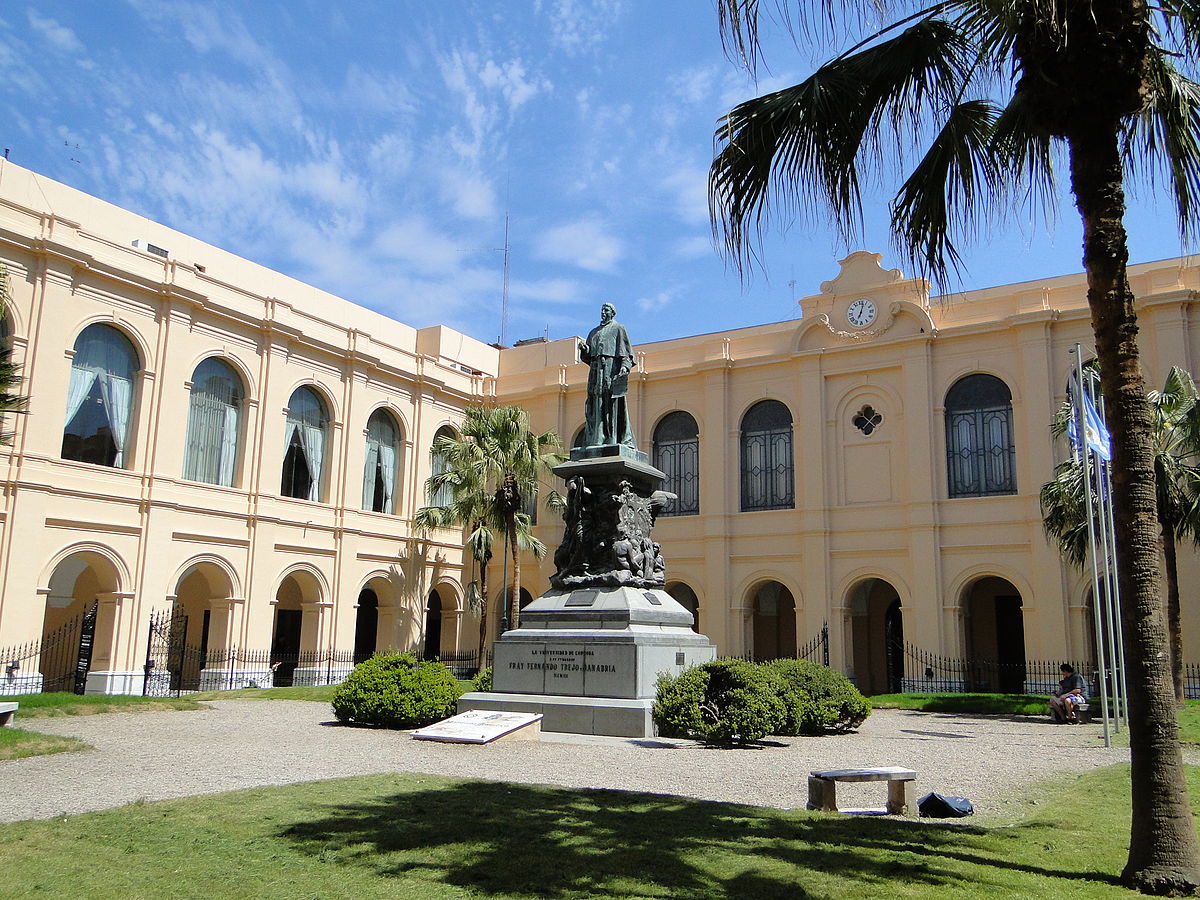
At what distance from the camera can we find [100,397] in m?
23.2

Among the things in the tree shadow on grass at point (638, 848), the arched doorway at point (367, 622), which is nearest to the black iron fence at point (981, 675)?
the arched doorway at point (367, 622)

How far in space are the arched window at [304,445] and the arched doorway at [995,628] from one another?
18.9 meters

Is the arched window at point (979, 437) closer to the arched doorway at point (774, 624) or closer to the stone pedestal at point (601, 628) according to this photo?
the arched doorway at point (774, 624)

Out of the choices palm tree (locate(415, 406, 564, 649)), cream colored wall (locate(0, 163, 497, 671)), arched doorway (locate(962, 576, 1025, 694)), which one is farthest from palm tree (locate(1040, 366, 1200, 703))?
cream colored wall (locate(0, 163, 497, 671))

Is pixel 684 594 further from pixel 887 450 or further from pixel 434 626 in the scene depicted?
pixel 887 450

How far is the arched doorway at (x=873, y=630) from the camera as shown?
101ft

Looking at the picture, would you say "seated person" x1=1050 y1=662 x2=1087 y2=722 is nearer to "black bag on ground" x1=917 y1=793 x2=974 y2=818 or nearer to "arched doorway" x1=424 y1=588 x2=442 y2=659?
"black bag on ground" x1=917 y1=793 x2=974 y2=818

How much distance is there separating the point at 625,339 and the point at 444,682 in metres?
6.04

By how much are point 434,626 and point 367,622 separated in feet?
7.82

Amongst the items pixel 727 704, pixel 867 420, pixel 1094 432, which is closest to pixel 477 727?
pixel 727 704

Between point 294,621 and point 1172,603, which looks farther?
point 294,621

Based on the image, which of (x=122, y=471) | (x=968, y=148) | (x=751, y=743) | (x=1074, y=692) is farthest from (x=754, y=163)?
(x=122, y=471)

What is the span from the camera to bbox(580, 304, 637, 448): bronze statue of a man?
1568 centimetres

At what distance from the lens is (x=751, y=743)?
42.3 feet
